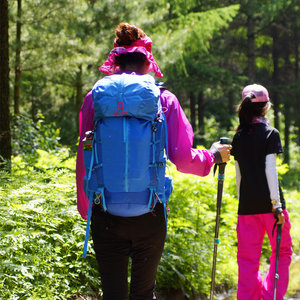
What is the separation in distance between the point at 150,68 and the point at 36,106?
1425 centimetres

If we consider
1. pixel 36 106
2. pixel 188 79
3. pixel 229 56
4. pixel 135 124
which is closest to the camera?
pixel 135 124

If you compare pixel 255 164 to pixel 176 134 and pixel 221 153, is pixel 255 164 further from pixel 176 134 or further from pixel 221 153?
pixel 176 134

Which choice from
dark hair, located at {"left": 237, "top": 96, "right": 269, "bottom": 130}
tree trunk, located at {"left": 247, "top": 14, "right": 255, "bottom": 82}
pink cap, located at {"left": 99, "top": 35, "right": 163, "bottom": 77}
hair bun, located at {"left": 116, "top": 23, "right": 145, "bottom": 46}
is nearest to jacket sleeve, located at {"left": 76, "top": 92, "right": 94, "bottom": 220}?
pink cap, located at {"left": 99, "top": 35, "right": 163, "bottom": 77}

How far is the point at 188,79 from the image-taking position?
867 inches

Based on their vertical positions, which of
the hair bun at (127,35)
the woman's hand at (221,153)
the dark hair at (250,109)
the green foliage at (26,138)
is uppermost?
the hair bun at (127,35)

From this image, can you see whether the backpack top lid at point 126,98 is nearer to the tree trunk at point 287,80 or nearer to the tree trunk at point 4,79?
the tree trunk at point 4,79

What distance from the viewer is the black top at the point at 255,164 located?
166 inches

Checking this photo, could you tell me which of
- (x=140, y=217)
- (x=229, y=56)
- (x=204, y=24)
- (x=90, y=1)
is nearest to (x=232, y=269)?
(x=140, y=217)

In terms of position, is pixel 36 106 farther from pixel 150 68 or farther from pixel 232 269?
pixel 150 68

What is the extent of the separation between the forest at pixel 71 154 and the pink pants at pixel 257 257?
0.67 m

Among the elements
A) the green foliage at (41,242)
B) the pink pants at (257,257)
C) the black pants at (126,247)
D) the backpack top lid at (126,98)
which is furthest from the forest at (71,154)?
the backpack top lid at (126,98)

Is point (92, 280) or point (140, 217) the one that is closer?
point (140, 217)

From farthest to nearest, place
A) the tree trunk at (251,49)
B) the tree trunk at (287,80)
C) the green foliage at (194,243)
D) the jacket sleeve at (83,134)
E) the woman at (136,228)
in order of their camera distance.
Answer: the tree trunk at (287,80), the tree trunk at (251,49), the green foliage at (194,243), the jacket sleeve at (83,134), the woman at (136,228)

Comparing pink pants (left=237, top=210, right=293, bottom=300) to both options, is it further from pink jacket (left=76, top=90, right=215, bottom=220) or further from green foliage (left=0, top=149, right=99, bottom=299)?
pink jacket (left=76, top=90, right=215, bottom=220)
